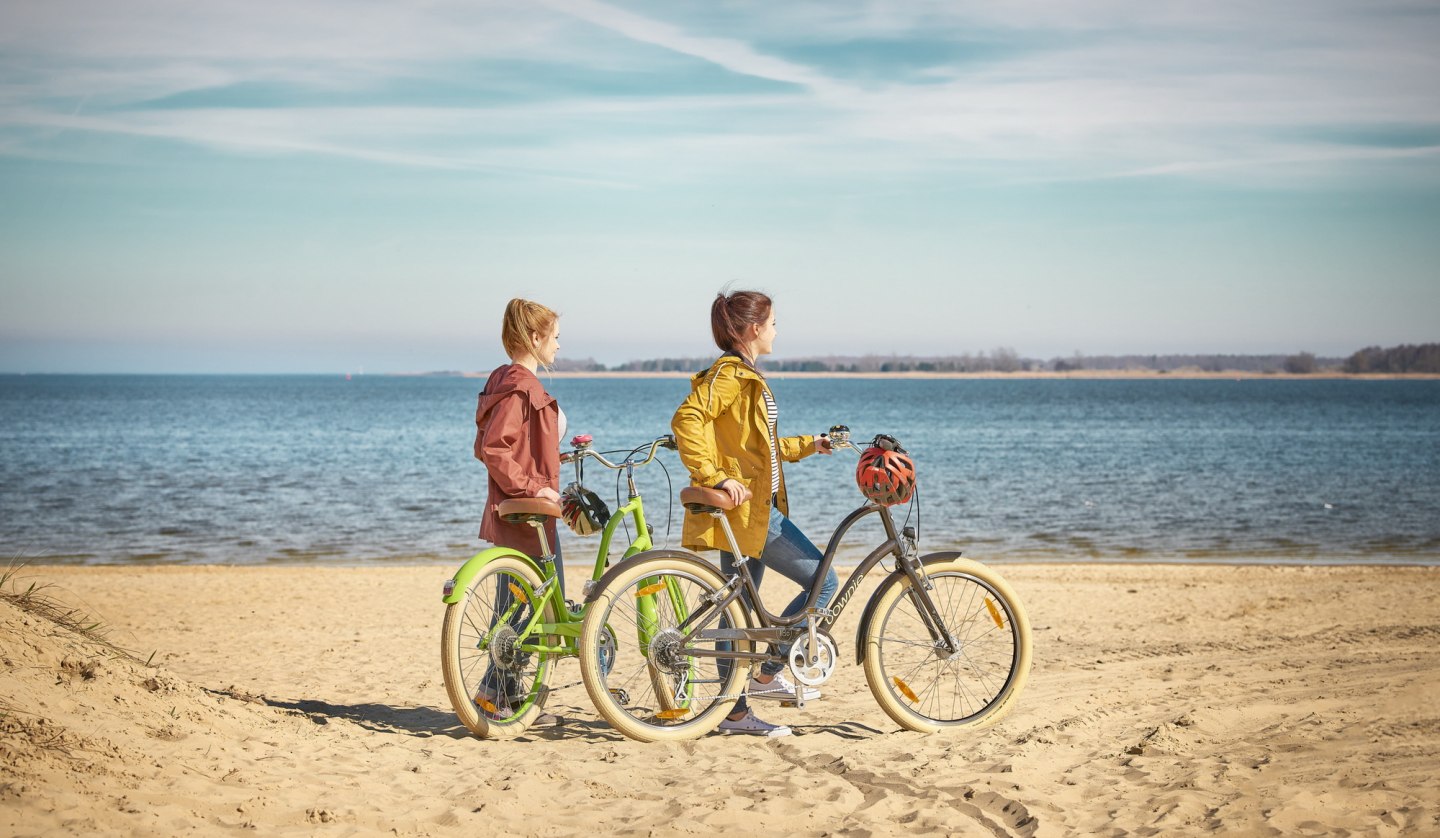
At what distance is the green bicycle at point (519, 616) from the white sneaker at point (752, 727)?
764 mm

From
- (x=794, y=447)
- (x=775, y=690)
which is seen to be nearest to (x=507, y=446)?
(x=794, y=447)

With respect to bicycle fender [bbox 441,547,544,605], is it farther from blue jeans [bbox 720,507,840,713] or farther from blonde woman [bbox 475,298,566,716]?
blue jeans [bbox 720,507,840,713]

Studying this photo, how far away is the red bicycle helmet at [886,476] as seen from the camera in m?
4.90

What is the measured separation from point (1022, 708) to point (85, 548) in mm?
15739

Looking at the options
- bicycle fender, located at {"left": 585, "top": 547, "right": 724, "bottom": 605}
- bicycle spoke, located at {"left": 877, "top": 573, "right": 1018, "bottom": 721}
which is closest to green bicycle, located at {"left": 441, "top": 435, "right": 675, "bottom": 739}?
bicycle fender, located at {"left": 585, "top": 547, "right": 724, "bottom": 605}

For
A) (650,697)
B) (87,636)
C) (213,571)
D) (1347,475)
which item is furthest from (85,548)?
(1347,475)

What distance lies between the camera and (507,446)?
16.7ft

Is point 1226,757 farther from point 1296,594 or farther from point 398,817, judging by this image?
point 1296,594

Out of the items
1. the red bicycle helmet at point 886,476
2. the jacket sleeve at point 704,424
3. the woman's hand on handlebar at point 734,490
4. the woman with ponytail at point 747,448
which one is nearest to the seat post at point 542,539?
the woman with ponytail at point 747,448

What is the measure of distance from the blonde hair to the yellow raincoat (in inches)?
31.8

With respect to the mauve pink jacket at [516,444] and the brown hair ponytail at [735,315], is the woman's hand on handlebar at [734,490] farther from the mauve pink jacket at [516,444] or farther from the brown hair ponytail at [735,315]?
the mauve pink jacket at [516,444]

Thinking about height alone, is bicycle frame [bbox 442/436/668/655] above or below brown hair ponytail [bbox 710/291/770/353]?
below

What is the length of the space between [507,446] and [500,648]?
3.17 feet

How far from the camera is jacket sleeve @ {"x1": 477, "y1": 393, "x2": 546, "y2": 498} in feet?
16.4
